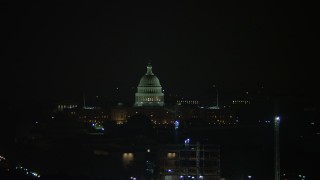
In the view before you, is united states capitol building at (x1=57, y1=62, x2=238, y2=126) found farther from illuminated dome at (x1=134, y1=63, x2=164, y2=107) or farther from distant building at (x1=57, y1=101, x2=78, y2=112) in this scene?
distant building at (x1=57, y1=101, x2=78, y2=112)

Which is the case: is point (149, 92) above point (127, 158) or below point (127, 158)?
above

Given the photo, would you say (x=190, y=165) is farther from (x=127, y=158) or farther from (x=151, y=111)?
(x=151, y=111)

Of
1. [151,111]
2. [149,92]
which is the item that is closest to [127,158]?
[151,111]

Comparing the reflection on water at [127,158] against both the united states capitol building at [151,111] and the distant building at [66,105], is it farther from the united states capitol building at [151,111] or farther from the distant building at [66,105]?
the distant building at [66,105]

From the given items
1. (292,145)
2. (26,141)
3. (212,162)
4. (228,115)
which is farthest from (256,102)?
(212,162)

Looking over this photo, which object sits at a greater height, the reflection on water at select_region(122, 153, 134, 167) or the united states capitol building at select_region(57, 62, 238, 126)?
the united states capitol building at select_region(57, 62, 238, 126)

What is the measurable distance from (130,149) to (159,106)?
85.0ft

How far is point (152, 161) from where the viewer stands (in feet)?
101

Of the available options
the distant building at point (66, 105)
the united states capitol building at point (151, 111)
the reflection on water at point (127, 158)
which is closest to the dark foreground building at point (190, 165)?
the reflection on water at point (127, 158)

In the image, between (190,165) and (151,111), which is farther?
(151,111)

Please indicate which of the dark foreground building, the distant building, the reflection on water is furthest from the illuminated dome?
the dark foreground building

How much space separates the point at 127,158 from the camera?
107ft

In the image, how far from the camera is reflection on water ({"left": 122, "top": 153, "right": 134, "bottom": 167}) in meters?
30.9

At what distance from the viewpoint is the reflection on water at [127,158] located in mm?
30938
